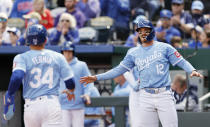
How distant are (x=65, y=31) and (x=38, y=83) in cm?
368

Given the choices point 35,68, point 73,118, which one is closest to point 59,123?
Result: point 35,68

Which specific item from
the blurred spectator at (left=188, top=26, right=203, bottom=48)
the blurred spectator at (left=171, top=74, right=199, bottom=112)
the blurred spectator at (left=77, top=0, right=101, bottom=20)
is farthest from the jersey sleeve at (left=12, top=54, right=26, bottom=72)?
the blurred spectator at (left=77, top=0, right=101, bottom=20)

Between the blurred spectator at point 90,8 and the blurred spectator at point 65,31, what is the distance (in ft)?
3.50

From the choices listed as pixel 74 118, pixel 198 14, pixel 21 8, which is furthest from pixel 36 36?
pixel 21 8

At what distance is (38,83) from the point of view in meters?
6.24

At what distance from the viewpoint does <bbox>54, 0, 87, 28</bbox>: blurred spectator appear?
1066 cm

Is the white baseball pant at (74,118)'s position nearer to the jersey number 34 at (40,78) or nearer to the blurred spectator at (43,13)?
the jersey number 34 at (40,78)

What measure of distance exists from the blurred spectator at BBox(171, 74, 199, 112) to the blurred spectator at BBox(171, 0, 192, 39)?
1.52m

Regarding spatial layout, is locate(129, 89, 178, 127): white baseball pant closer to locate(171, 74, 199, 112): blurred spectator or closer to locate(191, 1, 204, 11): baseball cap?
locate(171, 74, 199, 112): blurred spectator

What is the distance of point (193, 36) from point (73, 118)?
9.96 feet

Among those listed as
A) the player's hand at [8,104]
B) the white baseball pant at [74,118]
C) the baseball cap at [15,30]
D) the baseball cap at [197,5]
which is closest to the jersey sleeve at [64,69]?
the player's hand at [8,104]

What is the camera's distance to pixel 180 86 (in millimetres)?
9062

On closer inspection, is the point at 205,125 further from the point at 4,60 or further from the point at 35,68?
the point at 4,60

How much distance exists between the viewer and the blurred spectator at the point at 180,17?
10.4 m
